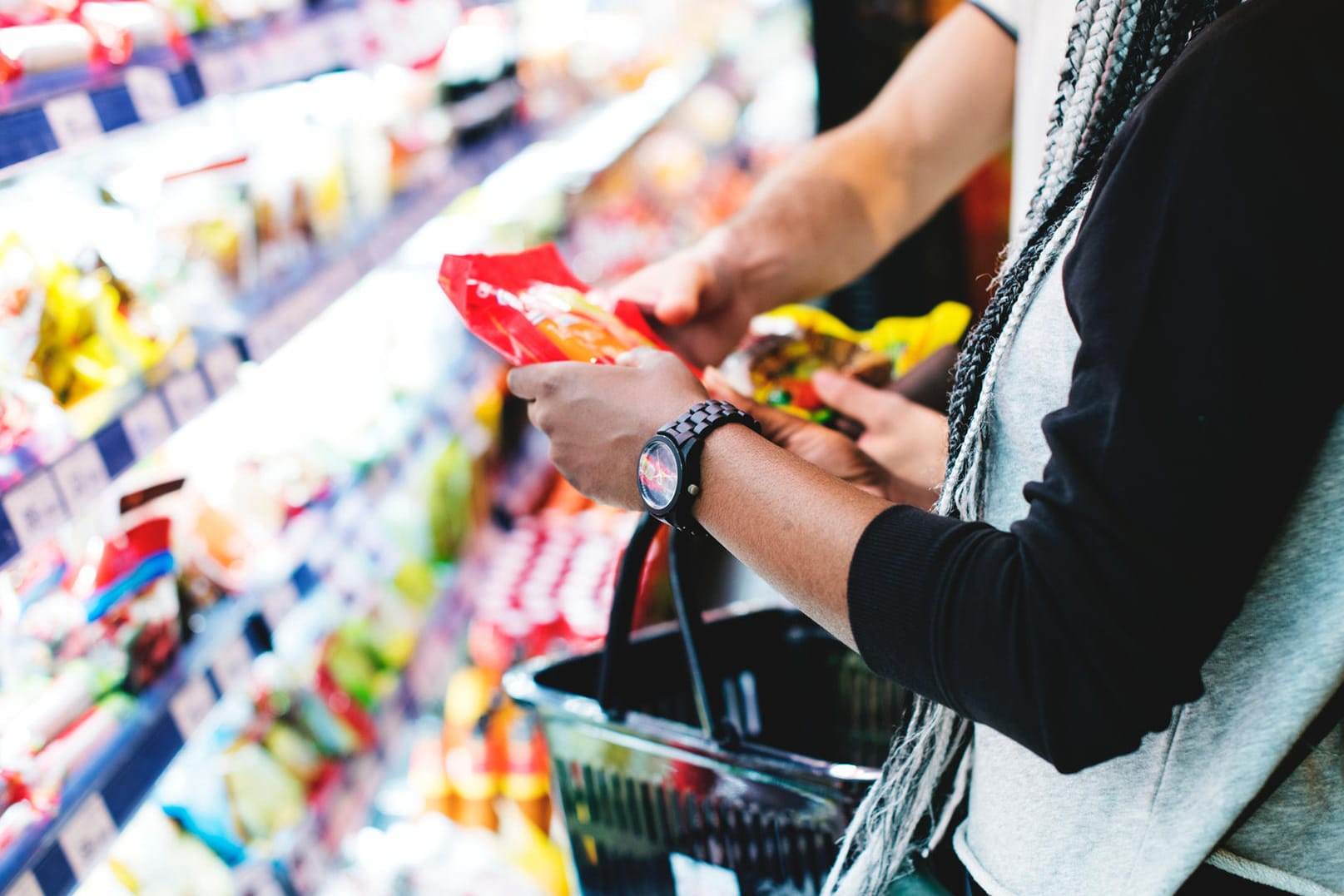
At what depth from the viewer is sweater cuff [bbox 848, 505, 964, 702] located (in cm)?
63

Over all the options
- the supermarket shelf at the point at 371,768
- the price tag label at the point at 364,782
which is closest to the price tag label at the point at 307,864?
the supermarket shelf at the point at 371,768

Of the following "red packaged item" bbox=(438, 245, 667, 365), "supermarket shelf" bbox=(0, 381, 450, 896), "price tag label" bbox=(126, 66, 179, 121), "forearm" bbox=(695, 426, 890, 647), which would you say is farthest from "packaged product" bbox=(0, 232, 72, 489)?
"forearm" bbox=(695, 426, 890, 647)

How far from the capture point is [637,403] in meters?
0.80

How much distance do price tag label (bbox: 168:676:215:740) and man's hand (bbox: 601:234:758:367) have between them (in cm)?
72

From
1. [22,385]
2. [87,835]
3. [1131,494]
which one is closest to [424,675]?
[87,835]

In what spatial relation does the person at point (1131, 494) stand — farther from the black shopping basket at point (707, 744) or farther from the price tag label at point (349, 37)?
the price tag label at point (349, 37)

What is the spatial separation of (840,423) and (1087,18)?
0.60 meters

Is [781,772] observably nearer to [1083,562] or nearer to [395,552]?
[1083,562]

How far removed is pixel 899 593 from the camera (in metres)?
0.63

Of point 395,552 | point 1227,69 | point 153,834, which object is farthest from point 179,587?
point 1227,69

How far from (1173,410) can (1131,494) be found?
5 cm

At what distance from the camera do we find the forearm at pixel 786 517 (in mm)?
670

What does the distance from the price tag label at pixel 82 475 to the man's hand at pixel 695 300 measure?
0.60 metres

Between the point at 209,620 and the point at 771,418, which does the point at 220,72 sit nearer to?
the point at 209,620
